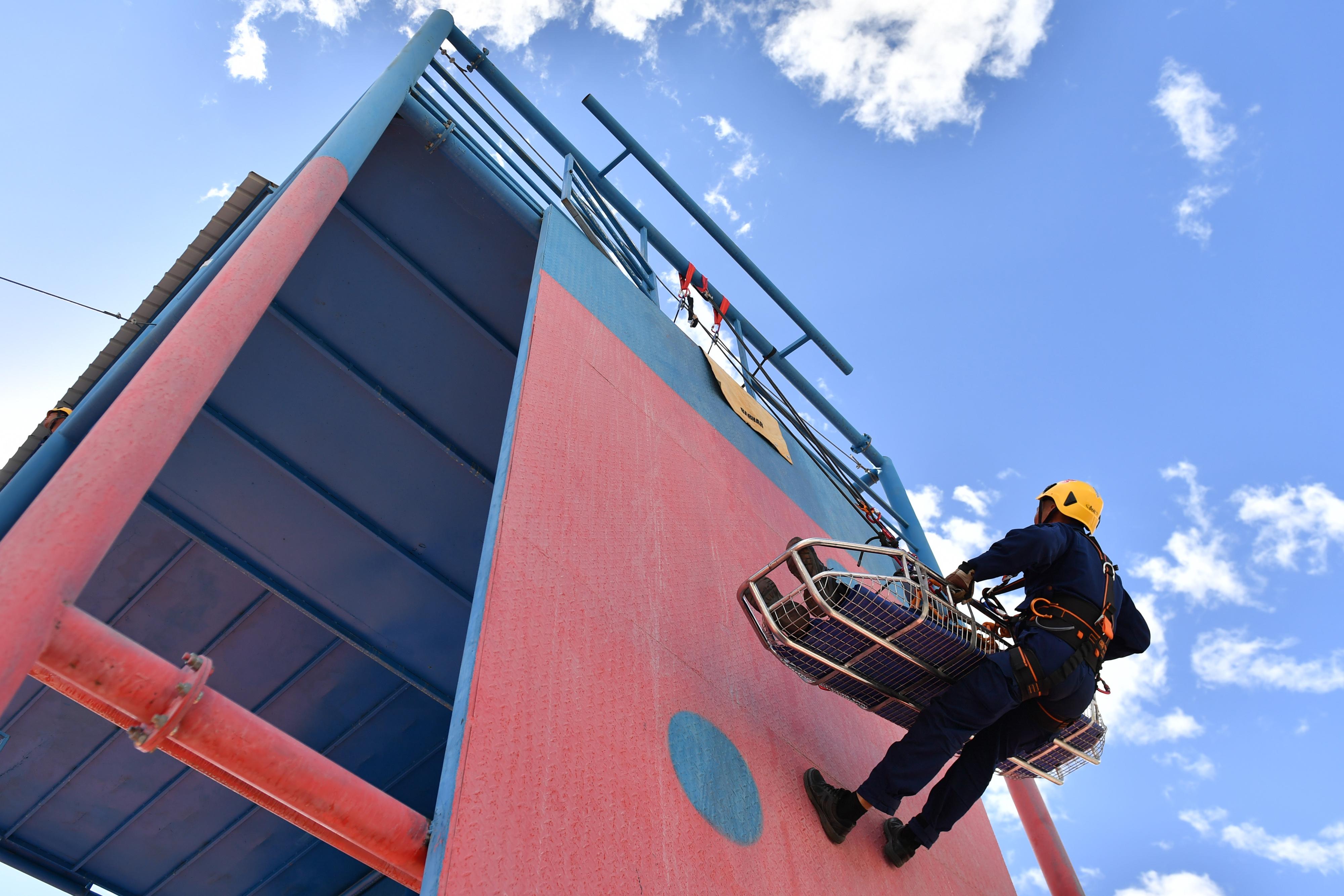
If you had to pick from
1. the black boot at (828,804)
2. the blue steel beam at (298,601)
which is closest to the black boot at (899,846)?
→ the black boot at (828,804)

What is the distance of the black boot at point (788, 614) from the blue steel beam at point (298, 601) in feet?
14.7

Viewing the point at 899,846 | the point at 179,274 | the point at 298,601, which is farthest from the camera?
the point at 298,601

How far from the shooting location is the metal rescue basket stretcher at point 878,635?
3.25 m

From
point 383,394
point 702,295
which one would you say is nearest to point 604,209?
point 702,295

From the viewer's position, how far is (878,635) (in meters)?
3.35

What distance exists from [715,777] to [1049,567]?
6.28 feet

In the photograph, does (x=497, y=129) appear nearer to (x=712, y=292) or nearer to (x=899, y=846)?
(x=712, y=292)

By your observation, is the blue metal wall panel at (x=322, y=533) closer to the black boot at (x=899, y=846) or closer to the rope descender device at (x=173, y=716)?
the black boot at (x=899, y=846)

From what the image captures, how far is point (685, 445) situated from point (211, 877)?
21.7 feet

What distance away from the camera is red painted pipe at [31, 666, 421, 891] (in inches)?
75.9

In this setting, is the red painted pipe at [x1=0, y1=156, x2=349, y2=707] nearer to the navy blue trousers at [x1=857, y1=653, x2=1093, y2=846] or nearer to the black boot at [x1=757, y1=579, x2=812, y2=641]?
the black boot at [x1=757, y1=579, x2=812, y2=641]

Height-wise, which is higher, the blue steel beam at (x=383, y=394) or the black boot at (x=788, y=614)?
the blue steel beam at (x=383, y=394)

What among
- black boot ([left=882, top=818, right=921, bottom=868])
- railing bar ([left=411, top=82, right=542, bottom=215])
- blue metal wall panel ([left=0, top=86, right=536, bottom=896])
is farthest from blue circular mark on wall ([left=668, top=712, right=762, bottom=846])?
railing bar ([left=411, top=82, right=542, bottom=215])

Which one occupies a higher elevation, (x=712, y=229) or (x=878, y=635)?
(x=712, y=229)
